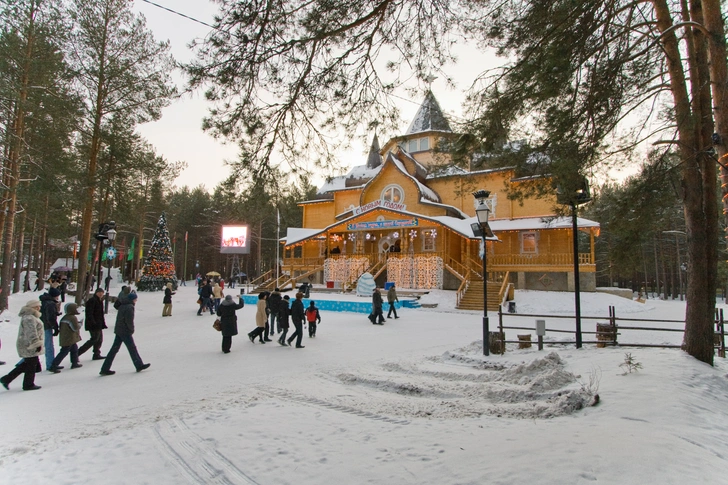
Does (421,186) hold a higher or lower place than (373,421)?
higher

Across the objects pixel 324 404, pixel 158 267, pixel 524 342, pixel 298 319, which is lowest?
pixel 324 404

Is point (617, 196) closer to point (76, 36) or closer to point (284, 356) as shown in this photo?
point (284, 356)

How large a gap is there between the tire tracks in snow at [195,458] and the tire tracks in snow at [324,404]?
5.22 feet

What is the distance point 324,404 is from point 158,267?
1271 inches

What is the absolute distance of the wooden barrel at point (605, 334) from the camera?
977cm

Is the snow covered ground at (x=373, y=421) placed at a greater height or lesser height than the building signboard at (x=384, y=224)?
lesser

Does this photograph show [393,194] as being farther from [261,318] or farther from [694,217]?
[694,217]

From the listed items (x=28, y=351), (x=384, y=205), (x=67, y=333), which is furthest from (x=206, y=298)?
(x=384, y=205)

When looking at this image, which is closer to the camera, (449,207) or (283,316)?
(283,316)

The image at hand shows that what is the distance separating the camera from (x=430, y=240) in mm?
27156

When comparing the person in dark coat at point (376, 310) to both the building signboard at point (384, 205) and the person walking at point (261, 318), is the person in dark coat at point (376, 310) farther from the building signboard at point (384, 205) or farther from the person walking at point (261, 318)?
the building signboard at point (384, 205)

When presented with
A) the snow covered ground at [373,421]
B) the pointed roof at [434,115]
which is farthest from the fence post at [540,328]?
the pointed roof at [434,115]

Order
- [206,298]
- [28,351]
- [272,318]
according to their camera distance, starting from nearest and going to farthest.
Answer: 1. [28,351]
2. [272,318]
3. [206,298]

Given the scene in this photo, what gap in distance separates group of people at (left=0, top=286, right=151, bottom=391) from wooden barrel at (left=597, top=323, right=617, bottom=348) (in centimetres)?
998
